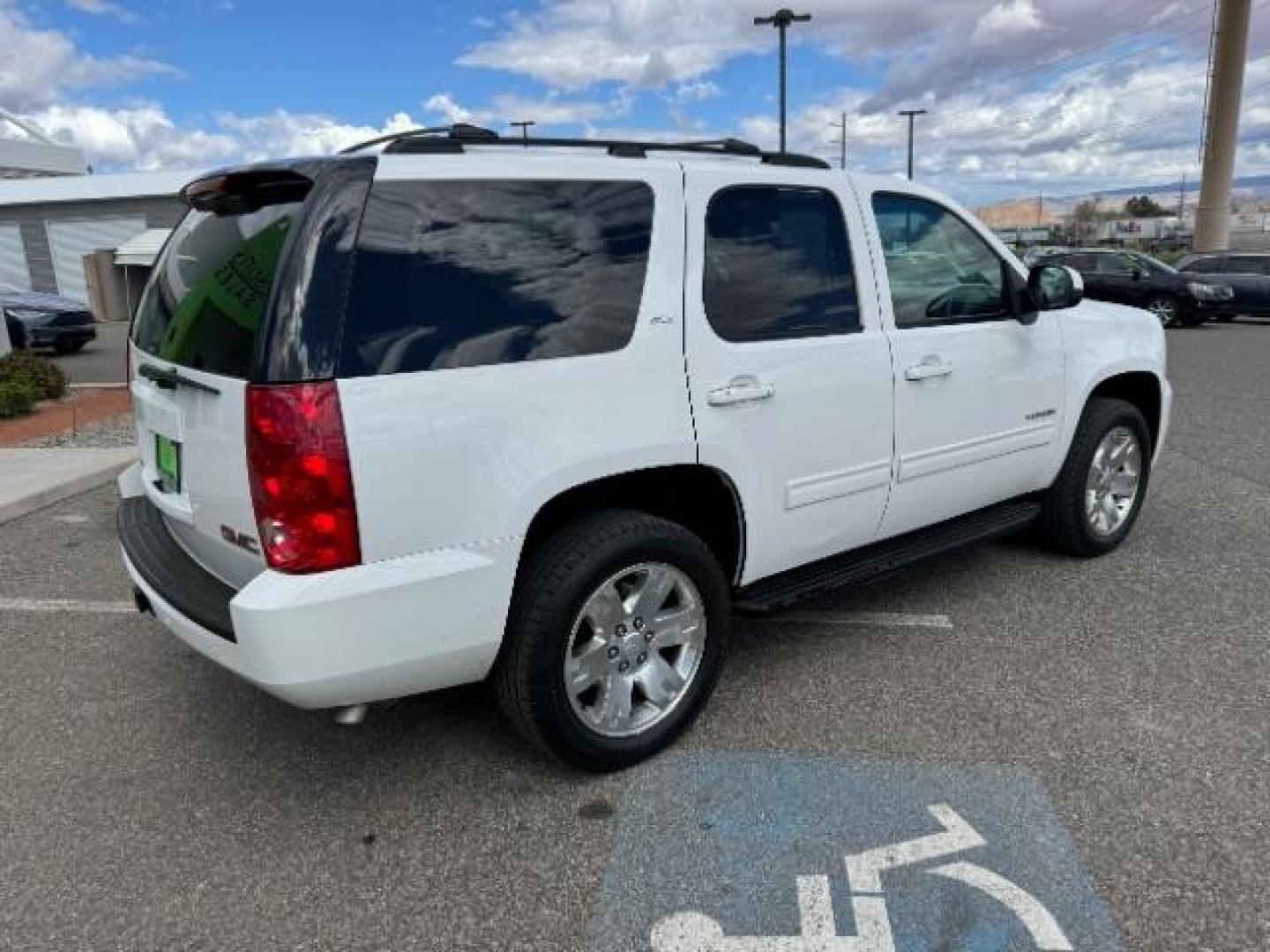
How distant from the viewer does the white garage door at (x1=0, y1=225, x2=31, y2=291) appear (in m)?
32.5

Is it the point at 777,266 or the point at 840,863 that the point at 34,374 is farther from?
the point at 840,863

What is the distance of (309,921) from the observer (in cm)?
245

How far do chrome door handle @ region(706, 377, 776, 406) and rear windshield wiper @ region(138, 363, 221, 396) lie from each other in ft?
4.77

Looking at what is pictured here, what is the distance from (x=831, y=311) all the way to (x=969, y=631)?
1559mm

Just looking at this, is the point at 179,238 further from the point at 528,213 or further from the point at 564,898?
the point at 564,898

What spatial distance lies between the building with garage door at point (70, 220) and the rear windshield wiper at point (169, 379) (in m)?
31.3

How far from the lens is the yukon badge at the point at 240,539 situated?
2.58 m

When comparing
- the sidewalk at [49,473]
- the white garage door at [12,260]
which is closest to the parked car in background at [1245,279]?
the sidewalk at [49,473]

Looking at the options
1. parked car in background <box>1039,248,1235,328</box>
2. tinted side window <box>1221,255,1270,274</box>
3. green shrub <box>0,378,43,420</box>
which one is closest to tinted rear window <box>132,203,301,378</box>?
green shrub <box>0,378,43,420</box>

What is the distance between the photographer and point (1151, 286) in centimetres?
2006

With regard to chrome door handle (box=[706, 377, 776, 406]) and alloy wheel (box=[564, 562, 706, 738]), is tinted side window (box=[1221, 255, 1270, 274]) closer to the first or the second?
chrome door handle (box=[706, 377, 776, 406])

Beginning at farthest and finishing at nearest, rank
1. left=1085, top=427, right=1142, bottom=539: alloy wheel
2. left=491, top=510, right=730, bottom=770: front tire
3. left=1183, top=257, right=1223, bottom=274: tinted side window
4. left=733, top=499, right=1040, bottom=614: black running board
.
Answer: left=1183, top=257, right=1223, bottom=274: tinted side window → left=1085, top=427, right=1142, bottom=539: alloy wheel → left=733, top=499, right=1040, bottom=614: black running board → left=491, top=510, right=730, bottom=770: front tire

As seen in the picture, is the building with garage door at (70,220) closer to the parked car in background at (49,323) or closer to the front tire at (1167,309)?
the parked car in background at (49,323)

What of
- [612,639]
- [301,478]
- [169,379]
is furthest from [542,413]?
[169,379]
